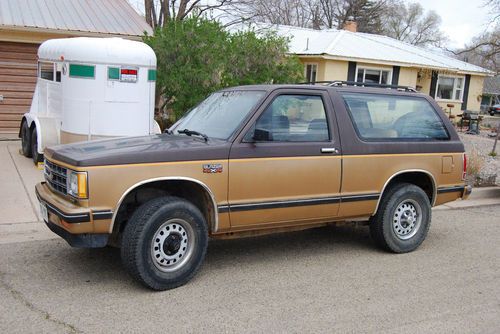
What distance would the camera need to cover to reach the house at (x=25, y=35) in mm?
13008

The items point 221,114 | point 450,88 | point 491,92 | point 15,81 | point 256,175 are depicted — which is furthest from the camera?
point 491,92

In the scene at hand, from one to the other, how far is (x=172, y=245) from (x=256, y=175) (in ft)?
3.44

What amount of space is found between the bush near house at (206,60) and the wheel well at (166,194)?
20.3ft

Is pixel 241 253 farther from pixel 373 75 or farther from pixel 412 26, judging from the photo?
pixel 412 26

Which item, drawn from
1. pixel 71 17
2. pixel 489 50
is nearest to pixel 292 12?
pixel 489 50

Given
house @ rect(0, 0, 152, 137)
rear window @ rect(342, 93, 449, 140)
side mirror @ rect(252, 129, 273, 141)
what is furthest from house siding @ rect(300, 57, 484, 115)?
side mirror @ rect(252, 129, 273, 141)

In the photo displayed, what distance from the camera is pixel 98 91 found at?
941 cm

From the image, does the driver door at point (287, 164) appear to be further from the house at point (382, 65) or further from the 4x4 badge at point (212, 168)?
the house at point (382, 65)

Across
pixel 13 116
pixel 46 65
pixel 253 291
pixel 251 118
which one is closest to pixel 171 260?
pixel 253 291

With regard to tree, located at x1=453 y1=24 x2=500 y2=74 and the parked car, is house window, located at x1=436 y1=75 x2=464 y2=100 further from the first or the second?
the parked car

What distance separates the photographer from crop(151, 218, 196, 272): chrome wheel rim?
4.79m

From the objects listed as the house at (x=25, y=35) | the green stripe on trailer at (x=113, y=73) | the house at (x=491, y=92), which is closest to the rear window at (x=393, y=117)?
the green stripe on trailer at (x=113, y=73)

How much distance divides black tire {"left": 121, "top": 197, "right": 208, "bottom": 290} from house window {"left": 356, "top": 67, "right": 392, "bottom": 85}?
→ 20.4 m

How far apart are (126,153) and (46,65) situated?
7085mm
